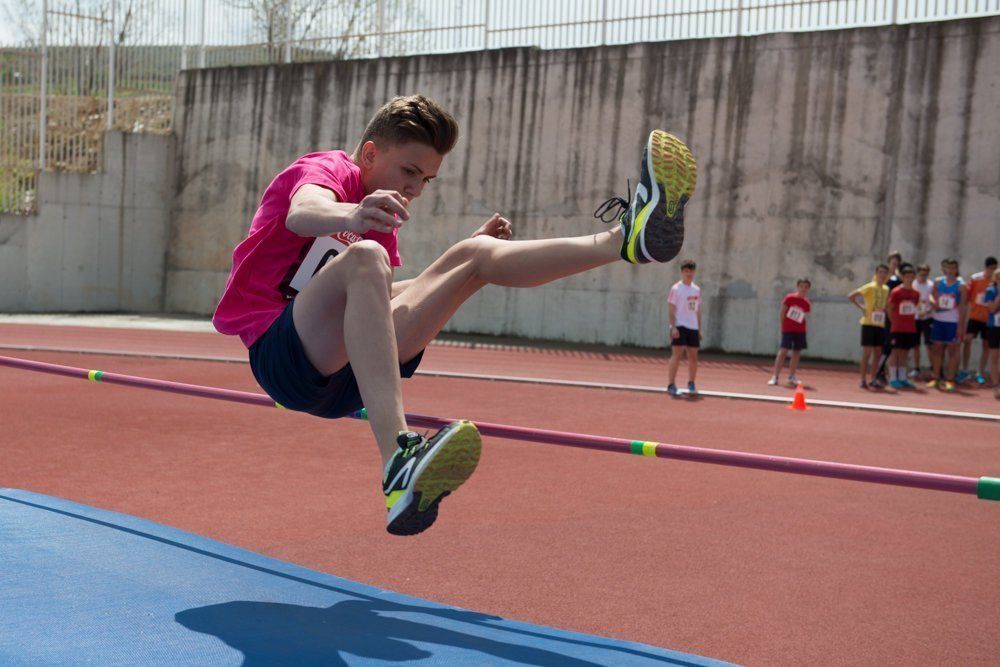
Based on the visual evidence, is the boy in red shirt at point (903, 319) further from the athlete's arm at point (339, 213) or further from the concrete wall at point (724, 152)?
the athlete's arm at point (339, 213)

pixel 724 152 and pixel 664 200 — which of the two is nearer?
pixel 664 200

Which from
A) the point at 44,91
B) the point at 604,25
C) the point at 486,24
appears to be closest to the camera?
the point at 604,25

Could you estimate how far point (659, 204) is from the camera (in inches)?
121

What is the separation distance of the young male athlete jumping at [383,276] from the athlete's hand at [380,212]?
6 centimetres

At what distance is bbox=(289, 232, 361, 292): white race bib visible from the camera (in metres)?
3.22

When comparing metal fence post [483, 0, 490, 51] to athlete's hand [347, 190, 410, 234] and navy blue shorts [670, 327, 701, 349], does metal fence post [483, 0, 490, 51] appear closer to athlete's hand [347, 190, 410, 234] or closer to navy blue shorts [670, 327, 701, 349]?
navy blue shorts [670, 327, 701, 349]

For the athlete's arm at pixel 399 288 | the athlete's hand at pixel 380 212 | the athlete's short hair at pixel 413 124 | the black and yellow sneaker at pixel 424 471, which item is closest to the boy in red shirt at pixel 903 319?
the athlete's arm at pixel 399 288

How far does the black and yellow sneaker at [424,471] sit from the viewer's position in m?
2.66

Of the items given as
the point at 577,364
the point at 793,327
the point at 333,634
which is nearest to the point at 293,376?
the point at 333,634

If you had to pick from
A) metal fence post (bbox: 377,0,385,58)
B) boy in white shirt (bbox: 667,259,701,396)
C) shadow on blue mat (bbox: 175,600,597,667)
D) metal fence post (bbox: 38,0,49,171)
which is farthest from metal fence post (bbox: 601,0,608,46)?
shadow on blue mat (bbox: 175,600,597,667)

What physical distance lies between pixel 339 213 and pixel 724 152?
528 inches

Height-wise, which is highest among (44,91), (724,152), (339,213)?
(44,91)

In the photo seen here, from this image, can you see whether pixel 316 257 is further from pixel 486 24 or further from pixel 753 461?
pixel 486 24

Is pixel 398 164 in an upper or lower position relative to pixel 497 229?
upper
